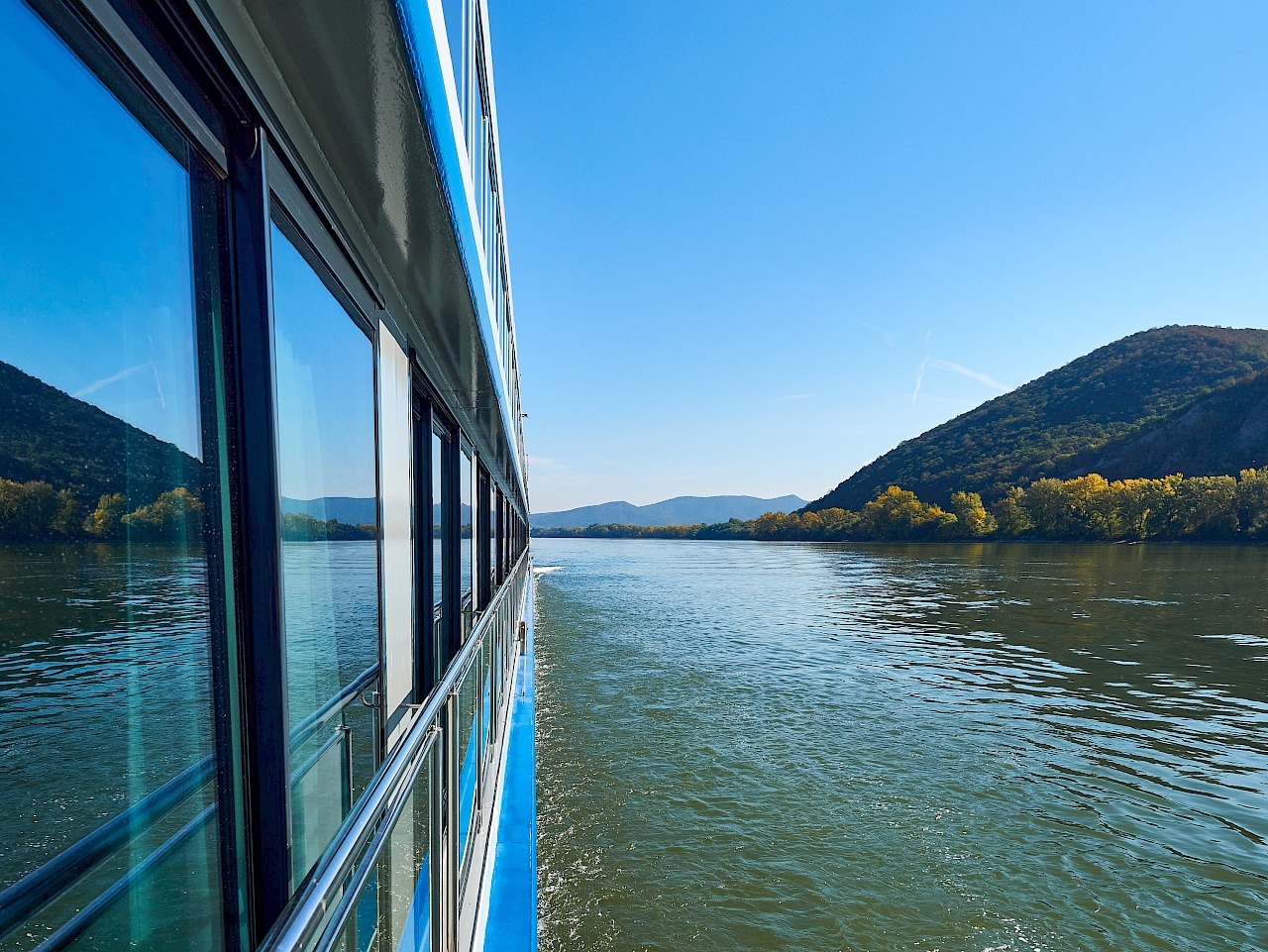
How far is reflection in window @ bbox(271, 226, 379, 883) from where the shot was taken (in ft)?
5.56

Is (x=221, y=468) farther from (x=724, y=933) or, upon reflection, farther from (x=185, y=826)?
(x=724, y=933)

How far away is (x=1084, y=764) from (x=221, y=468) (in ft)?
29.0

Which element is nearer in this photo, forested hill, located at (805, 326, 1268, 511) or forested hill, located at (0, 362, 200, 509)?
forested hill, located at (0, 362, 200, 509)

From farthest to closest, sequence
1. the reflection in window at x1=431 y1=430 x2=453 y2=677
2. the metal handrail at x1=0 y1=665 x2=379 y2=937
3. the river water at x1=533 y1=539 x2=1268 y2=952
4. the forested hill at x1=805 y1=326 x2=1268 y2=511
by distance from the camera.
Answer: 1. the forested hill at x1=805 y1=326 x2=1268 y2=511
2. the river water at x1=533 y1=539 x2=1268 y2=952
3. the reflection in window at x1=431 y1=430 x2=453 y2=677
4. the metal handrail at x1=0 y1=665 x2=379 y2=937

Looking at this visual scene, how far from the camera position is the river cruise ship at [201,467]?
2.97 ft

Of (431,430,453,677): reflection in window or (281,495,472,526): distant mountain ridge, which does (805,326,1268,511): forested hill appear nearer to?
(431,430,453,677): reflection in window

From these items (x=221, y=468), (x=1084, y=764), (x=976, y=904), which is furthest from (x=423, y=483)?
(x=1084, y=764)

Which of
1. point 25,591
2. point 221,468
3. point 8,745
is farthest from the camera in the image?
point 221,468

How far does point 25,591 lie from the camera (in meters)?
0.85

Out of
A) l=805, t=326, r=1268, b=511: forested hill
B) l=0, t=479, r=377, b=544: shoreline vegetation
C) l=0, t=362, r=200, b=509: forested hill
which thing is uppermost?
l=805, t=326, r=1268, b=511: forested hill

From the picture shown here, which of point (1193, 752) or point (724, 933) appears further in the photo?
point (1193, 752)

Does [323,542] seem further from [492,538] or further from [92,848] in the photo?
[492,538]

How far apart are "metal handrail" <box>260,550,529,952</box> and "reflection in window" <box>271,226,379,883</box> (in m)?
0.42

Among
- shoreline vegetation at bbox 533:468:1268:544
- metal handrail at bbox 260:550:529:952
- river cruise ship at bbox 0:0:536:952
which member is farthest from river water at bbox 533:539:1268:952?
shoreline vegetation at bbox 533:468:1268:544
